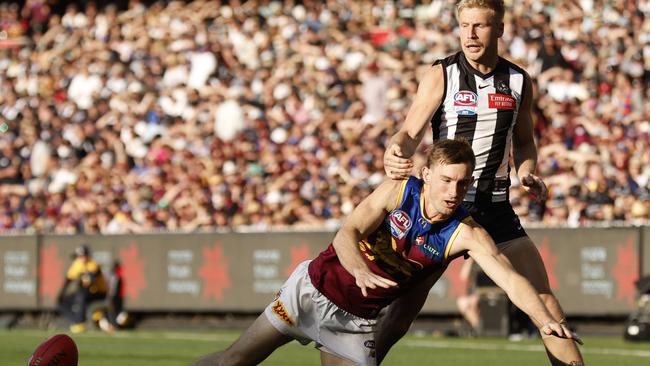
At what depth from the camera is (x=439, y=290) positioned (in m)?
19.0

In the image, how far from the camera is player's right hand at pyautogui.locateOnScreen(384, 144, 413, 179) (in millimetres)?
7191

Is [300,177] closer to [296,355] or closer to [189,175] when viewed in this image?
[189,175]

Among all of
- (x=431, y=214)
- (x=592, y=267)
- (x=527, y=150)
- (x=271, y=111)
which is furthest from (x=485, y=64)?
(x=271, y=111)

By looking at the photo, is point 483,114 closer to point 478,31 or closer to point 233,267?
point 478,31

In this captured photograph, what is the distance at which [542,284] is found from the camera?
8039 mm

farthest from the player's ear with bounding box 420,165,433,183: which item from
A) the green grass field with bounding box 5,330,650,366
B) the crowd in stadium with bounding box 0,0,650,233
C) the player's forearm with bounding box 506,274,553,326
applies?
the crowd in stadium with bounding box 0,0,650,233

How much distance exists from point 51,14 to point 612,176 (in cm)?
1765

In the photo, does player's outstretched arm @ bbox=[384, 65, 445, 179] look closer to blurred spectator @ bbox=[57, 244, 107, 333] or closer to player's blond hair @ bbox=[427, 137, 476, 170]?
player's blond hair @ bbox=[427, 137, 476, 170]

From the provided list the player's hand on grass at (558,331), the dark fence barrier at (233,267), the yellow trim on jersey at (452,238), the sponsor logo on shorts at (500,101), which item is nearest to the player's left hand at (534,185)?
the sponsor logo on shorts at (500,101)

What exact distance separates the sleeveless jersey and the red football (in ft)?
6.86

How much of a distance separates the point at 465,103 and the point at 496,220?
2.29 feet

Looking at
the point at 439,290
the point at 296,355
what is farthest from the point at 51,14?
the point at 296,355

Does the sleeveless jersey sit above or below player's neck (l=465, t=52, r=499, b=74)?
below

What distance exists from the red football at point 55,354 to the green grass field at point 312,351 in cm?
499
